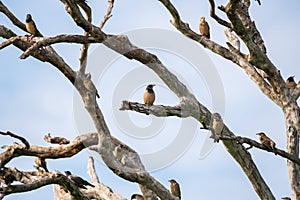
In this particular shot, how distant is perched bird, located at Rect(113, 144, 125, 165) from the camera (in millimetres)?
10359

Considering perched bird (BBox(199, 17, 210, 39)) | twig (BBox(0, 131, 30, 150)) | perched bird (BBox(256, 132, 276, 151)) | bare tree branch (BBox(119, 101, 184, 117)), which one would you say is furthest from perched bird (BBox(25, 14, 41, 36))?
perched bird (BBox(256, 132, 276, 151))

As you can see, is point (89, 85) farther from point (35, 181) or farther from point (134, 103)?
point (35, 181)

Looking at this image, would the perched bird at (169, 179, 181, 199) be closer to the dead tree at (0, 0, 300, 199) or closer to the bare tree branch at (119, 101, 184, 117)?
the dead tree at (0, 0, 300, 199)

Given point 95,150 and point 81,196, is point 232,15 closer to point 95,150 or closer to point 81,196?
point 95,150

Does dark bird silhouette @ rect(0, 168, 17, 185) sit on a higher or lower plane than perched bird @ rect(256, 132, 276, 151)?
lower

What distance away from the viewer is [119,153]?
10.6 meters

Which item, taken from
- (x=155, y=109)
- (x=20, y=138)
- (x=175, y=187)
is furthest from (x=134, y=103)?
(x=175, y=187)

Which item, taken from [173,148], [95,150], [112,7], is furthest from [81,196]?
[112,7]

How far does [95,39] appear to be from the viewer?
10000 mm

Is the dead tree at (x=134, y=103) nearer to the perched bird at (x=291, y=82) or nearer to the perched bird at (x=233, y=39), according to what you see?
the perched bird at (x=233, y=39)

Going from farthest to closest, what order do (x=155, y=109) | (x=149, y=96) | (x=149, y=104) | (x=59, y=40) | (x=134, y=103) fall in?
(x=149, y=96), (x=149, y=104), (x=155, y=109), (x=134, y=103), (x=59, y=40)

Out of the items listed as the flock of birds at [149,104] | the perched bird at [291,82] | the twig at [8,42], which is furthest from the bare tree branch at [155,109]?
the perched bird at [291,82]

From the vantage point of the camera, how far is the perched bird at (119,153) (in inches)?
408

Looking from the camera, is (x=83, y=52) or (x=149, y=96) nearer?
(x=83, y=52)
